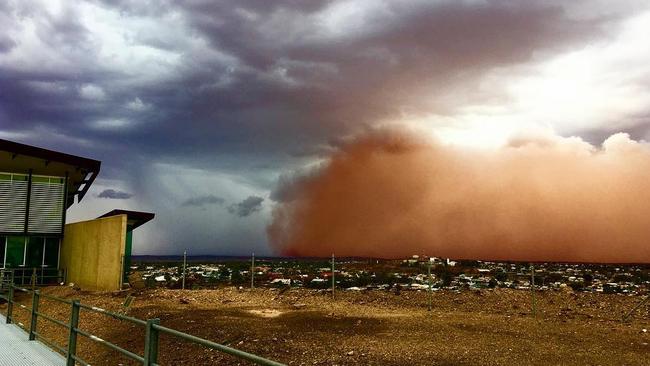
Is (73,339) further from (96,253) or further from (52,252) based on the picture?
(52,252)

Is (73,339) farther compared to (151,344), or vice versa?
(73,339)

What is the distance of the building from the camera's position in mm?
23984

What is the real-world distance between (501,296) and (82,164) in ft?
70.8

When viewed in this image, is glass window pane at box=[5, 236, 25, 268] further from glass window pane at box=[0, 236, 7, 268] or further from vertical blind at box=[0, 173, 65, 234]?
vertical blind at box=[0, 173, 65, 234]

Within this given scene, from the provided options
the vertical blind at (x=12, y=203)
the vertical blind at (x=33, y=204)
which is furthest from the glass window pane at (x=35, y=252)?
the vertical blind at (x=12, y=203)

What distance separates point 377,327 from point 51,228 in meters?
19.3

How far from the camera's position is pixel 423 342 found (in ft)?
45.4

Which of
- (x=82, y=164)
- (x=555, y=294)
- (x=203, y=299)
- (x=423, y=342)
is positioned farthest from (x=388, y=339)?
(x=82, y=164)

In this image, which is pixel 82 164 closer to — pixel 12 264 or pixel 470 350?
pixel 12 264

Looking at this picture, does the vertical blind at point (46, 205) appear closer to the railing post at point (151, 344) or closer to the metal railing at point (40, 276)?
the metal railing at point (40, 276)

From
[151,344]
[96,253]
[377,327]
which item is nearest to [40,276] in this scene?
[96,253]

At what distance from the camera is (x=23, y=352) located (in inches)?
367

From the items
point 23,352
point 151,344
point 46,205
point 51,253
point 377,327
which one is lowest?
point 377,327

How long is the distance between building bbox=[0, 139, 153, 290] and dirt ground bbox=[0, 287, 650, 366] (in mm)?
1778
